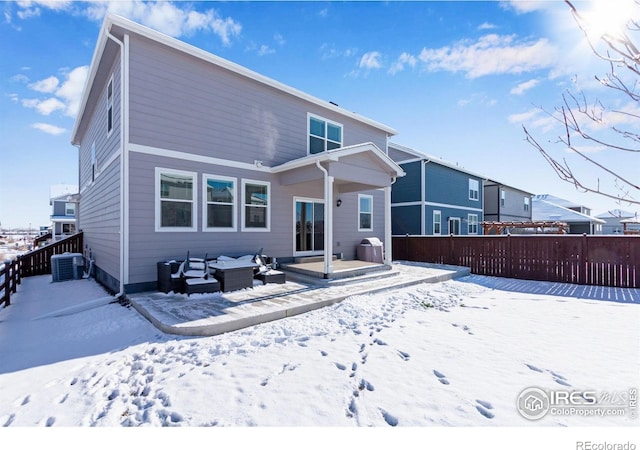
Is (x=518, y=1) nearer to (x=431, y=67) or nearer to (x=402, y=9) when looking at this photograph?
(x=431, y=67)

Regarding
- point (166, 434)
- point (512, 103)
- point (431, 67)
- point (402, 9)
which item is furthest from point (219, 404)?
point (402, 9)

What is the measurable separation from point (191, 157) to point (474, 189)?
19836 mm

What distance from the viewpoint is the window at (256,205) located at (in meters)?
7.87

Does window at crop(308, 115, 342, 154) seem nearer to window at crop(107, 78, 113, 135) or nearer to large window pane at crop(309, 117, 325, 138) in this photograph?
large window pane at crop(309, 117, 325, 138)

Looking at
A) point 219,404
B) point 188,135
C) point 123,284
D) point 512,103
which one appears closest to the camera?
point 219,404

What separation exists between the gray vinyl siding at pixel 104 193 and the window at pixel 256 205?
2876mm

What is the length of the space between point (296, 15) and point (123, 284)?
6.19m

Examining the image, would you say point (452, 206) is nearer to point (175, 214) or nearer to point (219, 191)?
point (219, 191)

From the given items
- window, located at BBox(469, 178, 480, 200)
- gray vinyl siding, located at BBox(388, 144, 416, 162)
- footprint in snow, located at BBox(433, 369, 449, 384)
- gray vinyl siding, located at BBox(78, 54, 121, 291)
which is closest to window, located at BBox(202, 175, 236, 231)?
gray vinyl siding, located at BBox(78, 54, 121, 291)

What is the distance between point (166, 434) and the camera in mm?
2123

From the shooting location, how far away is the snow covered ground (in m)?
2.33

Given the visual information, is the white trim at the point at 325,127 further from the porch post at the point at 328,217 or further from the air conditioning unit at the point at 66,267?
the air conditioning unit at the point at 66,267

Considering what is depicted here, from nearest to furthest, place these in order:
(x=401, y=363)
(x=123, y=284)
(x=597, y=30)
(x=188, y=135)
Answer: (x=597, y=30)
(x=401, y=363)
(x=123, y=284)
(x=188, y=135)

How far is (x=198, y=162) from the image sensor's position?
275 inches
